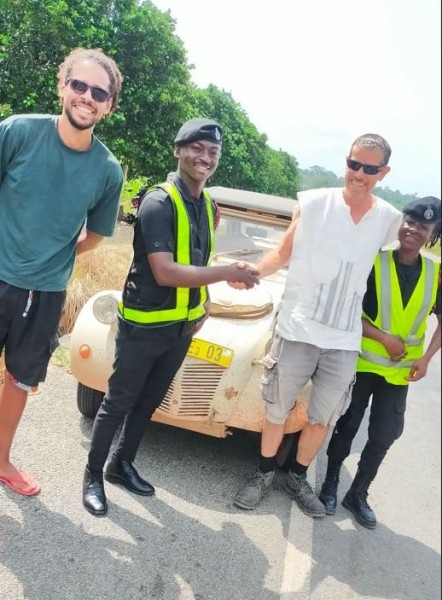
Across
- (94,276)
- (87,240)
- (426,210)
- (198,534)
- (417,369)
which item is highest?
(426,210)

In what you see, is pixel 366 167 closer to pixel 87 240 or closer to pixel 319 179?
pixel 319 179

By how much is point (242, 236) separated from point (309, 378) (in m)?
1.74

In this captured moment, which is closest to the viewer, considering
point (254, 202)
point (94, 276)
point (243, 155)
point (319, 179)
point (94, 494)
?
point (94, 494)

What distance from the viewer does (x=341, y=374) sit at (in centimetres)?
282

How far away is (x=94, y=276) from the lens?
5699mm

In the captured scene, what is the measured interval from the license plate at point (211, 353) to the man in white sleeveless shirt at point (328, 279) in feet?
0.80

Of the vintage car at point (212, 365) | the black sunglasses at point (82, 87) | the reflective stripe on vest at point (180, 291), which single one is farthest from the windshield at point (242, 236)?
the black sunglasses at point (82, 87)

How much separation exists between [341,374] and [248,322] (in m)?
0.75

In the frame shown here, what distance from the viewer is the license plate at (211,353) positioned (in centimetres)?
304

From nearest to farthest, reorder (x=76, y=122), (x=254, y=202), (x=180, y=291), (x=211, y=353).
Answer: (x=76, y=122) < (x=180, y=291) < (x=211, y=353) < (x=254, y=202)

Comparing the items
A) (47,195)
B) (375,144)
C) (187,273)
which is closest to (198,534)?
(187,273)

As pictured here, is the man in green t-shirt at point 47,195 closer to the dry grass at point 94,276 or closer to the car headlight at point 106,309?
the car headlight at point 106,309

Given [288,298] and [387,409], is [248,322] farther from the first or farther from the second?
[387,409]

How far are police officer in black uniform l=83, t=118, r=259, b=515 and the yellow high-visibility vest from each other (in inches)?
34.2
